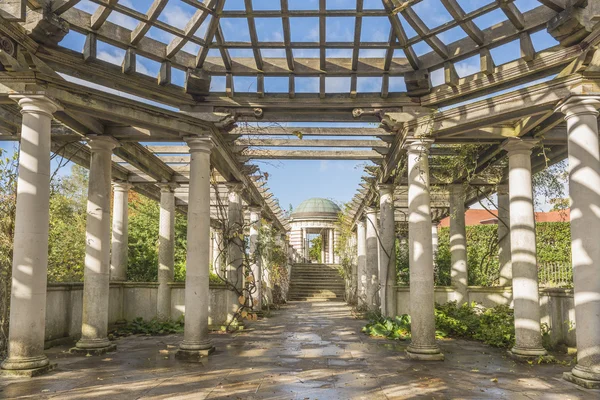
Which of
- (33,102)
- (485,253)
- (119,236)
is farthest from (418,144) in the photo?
(119,236)

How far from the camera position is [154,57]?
9008 mm

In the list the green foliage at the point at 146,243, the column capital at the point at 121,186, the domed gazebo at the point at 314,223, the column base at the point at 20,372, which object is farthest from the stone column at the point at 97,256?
the domed gazebo at the point at 314,223

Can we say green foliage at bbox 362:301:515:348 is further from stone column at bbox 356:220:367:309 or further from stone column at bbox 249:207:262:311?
stone column at bbox 356:220:367:309

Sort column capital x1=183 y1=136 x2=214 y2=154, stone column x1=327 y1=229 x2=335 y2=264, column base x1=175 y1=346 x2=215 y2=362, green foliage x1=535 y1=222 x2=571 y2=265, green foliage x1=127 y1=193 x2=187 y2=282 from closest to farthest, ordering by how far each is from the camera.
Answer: column base x1=175 y1=346 x2=215 y2=362, column capital x1=183 y1=136 x2=214 y2=154, green foliage x1=127 y1=193 x2=187 y2=282, green foliage x1=535 y1=222 x2=571 y2=265, stone column x1=327 y1=229 x2=335 y2=264

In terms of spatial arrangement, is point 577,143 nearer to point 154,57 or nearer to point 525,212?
point 525,212

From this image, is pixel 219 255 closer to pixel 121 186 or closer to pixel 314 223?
pixel 121 186

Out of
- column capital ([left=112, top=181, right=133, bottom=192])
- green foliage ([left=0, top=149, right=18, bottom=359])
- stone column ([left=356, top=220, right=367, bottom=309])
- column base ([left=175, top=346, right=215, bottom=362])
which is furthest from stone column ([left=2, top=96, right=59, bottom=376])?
stone column ([left=356, top=220, right=367, bottom=309])

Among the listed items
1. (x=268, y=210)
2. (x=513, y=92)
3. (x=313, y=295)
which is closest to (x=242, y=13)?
(x=513, y=92)

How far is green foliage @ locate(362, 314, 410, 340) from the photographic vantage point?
12242 millimetres

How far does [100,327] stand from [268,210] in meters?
12.4

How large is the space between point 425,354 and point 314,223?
94.6ft

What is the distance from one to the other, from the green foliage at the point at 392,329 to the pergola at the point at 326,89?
286 centimetres

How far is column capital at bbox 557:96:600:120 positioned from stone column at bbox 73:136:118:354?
8.24 meters

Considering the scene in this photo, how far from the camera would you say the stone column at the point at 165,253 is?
47.1 feet
